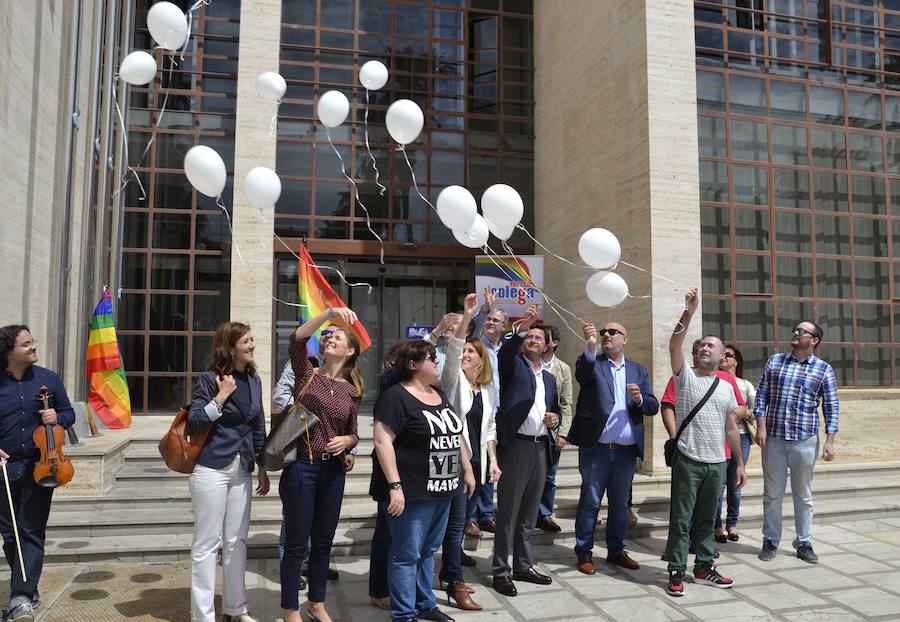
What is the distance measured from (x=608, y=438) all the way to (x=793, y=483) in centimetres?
191

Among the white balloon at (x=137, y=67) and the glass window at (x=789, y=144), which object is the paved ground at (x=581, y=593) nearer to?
the white balloon at (x=137, y=67)

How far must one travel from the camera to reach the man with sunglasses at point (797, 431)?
573 cm

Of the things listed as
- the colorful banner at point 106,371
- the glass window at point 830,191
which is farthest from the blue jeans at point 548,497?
the glass window at point 830,191

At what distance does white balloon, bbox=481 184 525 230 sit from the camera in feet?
18.6

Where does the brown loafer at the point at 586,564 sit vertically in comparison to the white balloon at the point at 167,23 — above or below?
below

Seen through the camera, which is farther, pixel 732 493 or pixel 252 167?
pixel 252 167

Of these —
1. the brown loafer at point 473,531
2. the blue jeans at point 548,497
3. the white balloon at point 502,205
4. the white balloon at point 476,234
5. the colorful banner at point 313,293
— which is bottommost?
the brown loafer at point 473,531

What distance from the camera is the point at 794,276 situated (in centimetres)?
939

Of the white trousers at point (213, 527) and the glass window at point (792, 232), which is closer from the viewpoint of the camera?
the white trousers at point (213, 527)

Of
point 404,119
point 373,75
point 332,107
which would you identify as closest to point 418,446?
point 404,119

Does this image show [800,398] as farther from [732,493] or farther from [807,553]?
[807,553]

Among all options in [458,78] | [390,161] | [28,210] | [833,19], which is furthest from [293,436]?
[833,19]

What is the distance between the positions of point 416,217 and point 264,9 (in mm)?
3777

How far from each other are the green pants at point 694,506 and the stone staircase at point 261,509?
1282mm
